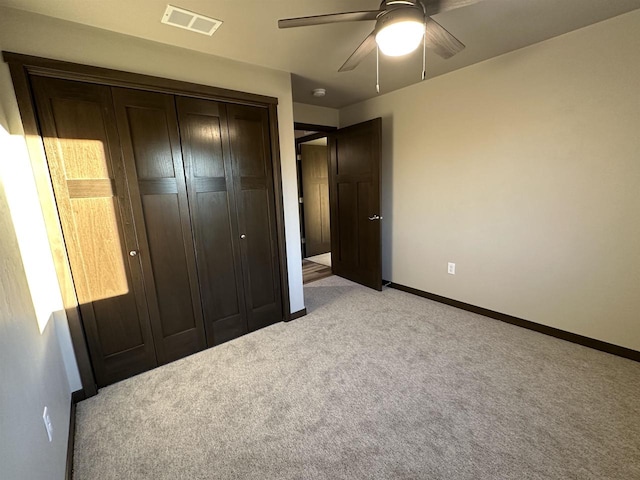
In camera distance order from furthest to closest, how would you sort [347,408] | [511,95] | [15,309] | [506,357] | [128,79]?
[511,95], [506,357], [128,79], [347,408], [15,309]

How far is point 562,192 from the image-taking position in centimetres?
224

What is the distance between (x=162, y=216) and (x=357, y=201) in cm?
233

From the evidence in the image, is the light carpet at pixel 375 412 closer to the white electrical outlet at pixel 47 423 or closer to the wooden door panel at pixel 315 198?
the white electrical outlet at pixel 47 423

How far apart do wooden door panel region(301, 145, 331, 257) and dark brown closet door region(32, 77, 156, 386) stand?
355 cm

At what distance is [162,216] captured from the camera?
6.86ft

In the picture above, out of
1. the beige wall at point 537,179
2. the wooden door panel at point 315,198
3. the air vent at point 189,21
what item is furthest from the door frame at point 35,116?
the wooden door panel at point 315,198

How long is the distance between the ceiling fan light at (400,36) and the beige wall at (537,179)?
1.61 meters

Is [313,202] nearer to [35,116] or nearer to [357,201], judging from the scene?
[357,201]

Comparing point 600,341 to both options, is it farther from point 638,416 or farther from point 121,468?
point 121,468

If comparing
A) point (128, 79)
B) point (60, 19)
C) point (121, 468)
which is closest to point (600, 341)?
point (121, 468)

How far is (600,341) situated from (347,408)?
209 cm

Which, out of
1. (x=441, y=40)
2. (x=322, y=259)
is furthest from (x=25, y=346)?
(x=322, y=259)

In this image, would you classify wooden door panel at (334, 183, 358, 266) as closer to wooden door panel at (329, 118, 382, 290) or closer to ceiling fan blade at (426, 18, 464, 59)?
wooden door panel at (329, 118, 382, 290)

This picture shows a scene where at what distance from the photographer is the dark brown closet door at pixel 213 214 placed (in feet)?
7.10
